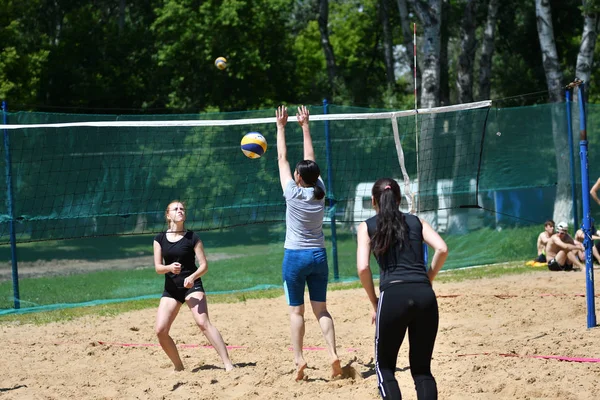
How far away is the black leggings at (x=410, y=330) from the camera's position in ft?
14.5

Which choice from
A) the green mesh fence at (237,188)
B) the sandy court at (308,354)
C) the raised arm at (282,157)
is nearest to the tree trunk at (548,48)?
the green mesh fence at (237,188)

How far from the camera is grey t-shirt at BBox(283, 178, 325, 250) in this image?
19.5 ft

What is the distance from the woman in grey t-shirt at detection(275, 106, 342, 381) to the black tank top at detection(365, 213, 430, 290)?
55.4 inches

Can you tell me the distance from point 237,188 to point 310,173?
566cm

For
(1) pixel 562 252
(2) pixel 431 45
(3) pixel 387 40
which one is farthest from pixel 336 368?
(3) pixel 387 40

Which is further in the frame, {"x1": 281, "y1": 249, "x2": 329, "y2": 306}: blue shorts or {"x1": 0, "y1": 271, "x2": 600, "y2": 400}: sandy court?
{"x1": 281, "y1": 249, "x2": 329, "y2": 306}: blue shorts

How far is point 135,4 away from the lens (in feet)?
108

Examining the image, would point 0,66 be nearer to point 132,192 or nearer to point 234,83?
point 234,83

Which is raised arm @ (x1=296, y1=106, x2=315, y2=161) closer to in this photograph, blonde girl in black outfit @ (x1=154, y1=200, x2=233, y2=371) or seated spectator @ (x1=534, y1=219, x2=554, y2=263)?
blonde girl in black outfit @ (x1=154, y1=200, x2=233, y2=371)

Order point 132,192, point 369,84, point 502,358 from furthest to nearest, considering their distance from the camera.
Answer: point 369,84 → point 132,192 → point 502,358

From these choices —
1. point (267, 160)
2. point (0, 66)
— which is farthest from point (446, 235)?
point (0, 66)

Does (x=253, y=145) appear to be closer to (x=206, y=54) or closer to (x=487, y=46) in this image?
(x=487, y=46)

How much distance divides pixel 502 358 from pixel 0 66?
A: 17.4 meters

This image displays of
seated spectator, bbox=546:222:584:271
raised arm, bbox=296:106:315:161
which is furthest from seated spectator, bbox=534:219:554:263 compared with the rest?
raised arm, bbox=296:106:315:161
